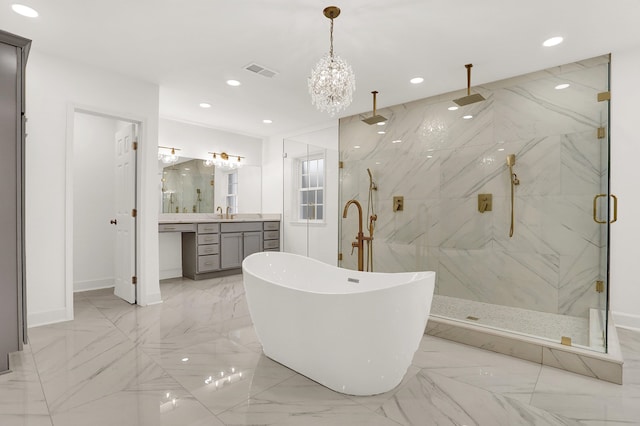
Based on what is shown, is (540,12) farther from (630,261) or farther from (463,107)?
(630,261)

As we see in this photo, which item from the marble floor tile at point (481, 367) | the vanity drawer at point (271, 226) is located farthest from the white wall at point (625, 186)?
the vanity drawer at point (271, 226)

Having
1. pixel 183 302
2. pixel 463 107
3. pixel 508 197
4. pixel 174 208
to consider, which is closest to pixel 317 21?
pixel 463 107

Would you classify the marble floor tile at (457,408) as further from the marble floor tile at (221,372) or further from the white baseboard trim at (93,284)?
the white baseboard trim at (93,284)

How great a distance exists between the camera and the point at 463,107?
143 inches

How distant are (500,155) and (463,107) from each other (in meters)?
0.75

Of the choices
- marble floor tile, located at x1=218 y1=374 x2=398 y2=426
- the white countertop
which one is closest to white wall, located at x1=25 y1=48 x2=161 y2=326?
the white countertop

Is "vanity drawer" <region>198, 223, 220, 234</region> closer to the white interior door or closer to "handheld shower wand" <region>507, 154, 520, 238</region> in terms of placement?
the white interior door

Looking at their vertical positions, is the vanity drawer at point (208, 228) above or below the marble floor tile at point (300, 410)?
above

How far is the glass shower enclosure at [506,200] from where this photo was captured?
2576 mm

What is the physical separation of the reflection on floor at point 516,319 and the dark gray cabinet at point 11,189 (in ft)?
9.94

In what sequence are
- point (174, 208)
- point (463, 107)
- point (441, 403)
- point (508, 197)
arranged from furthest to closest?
1. point (174, 208)
2. point (463, 107)
3. point (508, 197)
4. point (441, 403)

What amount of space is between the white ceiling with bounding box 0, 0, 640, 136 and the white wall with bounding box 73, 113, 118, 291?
4.78 ft

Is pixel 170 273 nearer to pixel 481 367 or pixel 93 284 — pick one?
pixel 93 284

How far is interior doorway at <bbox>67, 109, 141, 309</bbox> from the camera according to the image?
12.2 ft
